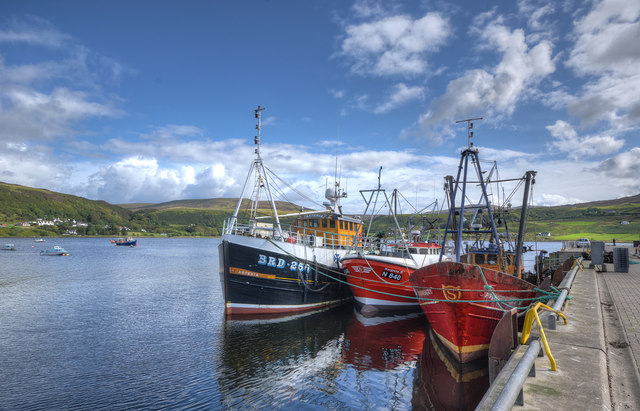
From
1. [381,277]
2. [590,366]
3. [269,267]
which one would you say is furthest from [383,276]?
[590,366]

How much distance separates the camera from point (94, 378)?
12.0 metres

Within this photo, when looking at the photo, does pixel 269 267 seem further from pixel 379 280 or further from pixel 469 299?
pixel 469 299

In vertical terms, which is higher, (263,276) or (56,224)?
(56,224)

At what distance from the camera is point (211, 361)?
1395 centimetres

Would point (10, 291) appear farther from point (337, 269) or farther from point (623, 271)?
point (623, 271)

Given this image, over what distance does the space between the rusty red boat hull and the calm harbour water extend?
1083 millimetres

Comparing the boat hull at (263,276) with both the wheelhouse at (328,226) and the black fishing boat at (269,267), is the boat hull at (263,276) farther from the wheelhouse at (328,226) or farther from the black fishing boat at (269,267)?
the wheelhouse at (328,226)

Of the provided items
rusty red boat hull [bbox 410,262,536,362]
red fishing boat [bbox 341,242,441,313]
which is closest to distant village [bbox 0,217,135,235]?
red fishing boat [bbox 341,242,441,313]

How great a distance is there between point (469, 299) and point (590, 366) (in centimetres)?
560

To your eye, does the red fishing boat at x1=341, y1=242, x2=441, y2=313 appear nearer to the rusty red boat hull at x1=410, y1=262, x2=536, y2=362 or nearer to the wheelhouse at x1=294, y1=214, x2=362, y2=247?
the wheelhouse at x1=294, y1=214, x2=362, y2=247

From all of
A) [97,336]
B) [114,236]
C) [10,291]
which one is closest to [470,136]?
[97,336]

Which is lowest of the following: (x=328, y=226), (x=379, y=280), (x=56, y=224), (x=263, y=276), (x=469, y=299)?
(x=379, y=280)

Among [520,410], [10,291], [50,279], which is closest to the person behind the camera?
Result: [520,410]

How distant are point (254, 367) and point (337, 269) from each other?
12408 mm
